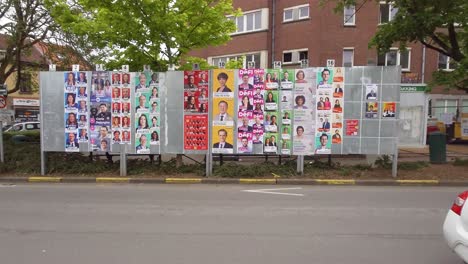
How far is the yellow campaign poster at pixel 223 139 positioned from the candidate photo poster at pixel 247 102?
24 cm

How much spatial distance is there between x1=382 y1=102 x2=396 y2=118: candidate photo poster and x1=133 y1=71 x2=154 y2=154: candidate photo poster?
6.74 metres

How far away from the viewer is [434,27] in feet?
35.9

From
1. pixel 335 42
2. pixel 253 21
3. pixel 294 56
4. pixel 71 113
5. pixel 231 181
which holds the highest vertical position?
pixel 253 21

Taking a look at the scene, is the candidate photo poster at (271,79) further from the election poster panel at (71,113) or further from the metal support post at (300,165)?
the election poster panel at (71,113)

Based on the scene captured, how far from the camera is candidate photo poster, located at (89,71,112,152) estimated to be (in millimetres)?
10711

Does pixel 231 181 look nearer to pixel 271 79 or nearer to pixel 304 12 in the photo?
pixel 271 79

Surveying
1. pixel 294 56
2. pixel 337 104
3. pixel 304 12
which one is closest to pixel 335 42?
pixel 294 56

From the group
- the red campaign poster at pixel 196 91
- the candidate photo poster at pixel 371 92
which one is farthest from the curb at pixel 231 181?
the candidate photo poster at pixel 371 92

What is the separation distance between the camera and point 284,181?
1021 centimetres

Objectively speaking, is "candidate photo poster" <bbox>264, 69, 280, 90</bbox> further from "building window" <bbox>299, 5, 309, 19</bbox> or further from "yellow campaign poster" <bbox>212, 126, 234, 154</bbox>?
"building window" <bbox>299, 5, 309, 19</bbox>

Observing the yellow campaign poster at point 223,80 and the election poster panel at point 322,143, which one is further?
the election poster panel at point 322,143

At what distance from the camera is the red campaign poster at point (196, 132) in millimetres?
10681

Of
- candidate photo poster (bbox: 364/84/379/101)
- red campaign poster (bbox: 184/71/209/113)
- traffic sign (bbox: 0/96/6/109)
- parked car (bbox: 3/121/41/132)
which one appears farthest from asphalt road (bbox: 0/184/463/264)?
parked car (bbox: 3/121/41/132)

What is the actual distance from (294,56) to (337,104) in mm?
13885
